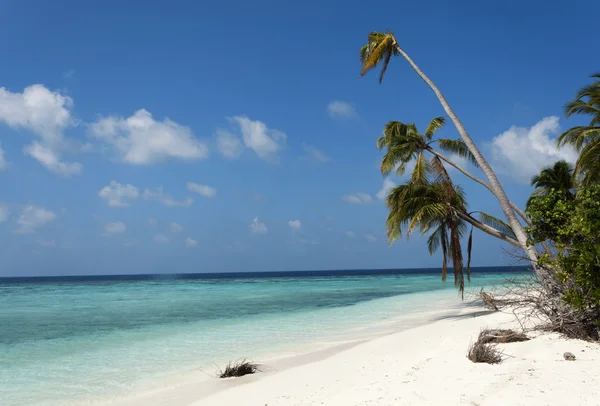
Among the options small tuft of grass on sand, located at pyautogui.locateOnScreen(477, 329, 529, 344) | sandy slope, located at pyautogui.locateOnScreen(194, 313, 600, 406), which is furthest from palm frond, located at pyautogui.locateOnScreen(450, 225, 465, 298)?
small tuft of grass on sand, located at pyautogui.locateOnScreen(477, 329, 529, 344)

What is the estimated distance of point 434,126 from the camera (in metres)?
15.3

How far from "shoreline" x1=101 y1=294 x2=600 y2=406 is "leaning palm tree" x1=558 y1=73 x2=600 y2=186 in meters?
6.42

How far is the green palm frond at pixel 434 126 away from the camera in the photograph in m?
15.3

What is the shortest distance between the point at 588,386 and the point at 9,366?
32.7ft

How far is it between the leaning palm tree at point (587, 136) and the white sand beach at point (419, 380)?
6.43 metres

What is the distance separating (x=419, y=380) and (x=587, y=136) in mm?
11195

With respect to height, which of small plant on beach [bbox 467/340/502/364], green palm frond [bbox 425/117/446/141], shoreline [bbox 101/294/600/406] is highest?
green palm frond [bbox 425/117/446/141]

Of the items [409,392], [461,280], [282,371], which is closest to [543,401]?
[409,392]

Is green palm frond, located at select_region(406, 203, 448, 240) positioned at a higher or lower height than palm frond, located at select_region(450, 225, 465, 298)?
higher

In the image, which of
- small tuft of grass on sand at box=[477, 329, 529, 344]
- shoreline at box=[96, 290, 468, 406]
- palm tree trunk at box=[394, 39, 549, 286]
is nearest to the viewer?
shoreline at box=[96, 290, 468, 406]

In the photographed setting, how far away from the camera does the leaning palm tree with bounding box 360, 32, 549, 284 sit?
1088 centimetres

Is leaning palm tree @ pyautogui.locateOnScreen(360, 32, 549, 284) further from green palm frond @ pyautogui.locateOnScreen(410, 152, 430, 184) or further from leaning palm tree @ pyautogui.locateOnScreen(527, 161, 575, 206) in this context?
leaning palm tree @ pyautogui.locateOnScreen(527, 161, 575, 206)

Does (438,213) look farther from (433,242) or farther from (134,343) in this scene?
(134,343)

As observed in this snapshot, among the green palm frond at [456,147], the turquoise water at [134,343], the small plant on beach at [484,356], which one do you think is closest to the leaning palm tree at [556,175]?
the green palm frond at [456,147]
